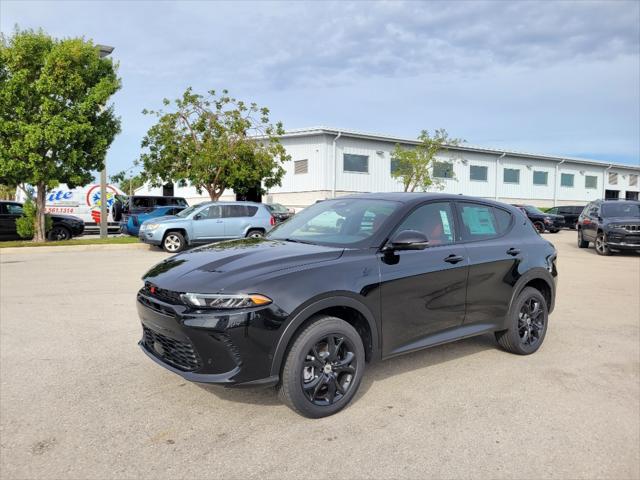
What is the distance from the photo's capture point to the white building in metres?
32.4

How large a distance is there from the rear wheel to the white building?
548 inches

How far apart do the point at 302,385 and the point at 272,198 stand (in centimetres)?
3236

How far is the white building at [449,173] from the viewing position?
3244 cm

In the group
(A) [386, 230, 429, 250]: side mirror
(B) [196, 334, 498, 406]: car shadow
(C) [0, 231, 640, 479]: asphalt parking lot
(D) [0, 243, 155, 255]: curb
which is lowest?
(C) [0, 231, 640, 479]: asphalt parking lot

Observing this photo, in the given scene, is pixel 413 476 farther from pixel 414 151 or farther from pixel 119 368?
pixel 414 151

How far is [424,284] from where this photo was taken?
13.7 ft

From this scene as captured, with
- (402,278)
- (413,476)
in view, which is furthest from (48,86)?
(413,476)

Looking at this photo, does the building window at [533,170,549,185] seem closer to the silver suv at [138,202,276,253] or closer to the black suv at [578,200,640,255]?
the black suv at [578,200,640,255]

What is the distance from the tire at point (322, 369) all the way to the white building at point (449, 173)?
2745 centimetres

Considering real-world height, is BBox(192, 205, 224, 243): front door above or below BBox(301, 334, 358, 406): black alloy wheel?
above

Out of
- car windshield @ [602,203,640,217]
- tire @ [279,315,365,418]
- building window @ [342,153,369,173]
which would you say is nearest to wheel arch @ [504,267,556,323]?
tire @ [279,315,365,418]

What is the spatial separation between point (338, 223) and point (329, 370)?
139 cm

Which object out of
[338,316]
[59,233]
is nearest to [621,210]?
[338,316]

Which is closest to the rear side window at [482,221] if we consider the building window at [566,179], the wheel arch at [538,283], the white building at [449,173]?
the wheel arch at [538,283]
